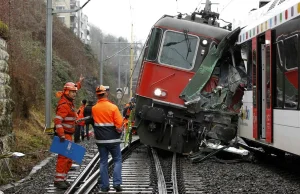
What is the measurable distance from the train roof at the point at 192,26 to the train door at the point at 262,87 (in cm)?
189

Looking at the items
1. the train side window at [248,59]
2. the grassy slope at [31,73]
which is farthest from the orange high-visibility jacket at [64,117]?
the train side window at [248,59]

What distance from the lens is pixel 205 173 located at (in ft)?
30.6

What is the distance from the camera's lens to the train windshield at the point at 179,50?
38.2 feet

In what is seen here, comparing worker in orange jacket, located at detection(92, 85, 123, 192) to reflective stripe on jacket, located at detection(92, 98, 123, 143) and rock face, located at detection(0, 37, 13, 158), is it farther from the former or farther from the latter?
rock face, located at detection(0, 37, 13, 158)

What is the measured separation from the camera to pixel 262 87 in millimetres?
9461

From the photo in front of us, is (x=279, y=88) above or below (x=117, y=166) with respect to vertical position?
above

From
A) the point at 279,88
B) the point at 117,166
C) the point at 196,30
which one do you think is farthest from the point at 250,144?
the point at 117,166

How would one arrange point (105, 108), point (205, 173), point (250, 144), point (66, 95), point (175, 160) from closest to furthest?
point (105, 108)
point (66, 95)
point (205, 173)
point (175, 160)
point (250, 144)

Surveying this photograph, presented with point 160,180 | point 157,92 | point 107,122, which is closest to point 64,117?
point 107,122

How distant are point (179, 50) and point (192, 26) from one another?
2.25ft

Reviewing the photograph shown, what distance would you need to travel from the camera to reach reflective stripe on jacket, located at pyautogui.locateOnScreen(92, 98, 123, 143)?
7552 mm

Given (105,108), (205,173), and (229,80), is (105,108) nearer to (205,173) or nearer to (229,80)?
(205,173)

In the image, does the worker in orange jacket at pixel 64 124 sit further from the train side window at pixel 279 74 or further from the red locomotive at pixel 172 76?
the train side window at pixel 279 74

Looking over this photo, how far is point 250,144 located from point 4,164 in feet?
21.8
